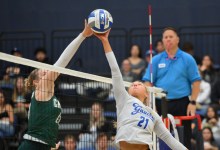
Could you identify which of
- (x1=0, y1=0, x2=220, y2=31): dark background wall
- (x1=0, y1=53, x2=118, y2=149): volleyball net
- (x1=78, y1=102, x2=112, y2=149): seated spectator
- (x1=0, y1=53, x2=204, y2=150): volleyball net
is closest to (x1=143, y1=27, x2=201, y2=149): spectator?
(x1=0, y1=53, x2=204, y2=150): volleyball net

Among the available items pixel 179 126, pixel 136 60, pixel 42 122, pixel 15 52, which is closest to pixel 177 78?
pixel 179 126

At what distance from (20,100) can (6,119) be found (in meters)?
0.78

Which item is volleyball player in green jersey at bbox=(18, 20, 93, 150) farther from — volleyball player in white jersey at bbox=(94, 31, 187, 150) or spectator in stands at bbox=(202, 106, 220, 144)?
spectator in stands at bbox=(202, 106, 220, 144)

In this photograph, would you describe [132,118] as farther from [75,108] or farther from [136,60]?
[136,60]

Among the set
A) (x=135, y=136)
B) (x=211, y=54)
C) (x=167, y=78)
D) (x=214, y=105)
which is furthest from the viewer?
(x=211, y=54)

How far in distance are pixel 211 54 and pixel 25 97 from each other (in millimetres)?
5559

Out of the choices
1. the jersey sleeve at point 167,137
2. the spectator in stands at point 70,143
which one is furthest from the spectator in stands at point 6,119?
the jersey sleeve at point 167,137

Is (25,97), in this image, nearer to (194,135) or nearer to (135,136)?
(194,135)

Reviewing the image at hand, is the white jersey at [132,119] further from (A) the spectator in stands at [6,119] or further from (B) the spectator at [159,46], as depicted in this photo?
(B) the spectator at [159,46]

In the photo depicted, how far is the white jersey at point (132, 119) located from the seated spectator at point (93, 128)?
3328 millimetres

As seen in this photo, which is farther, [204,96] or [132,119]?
[204,96]

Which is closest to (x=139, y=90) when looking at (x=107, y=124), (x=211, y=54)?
(x=107, y=124)

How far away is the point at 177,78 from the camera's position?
37.3 feet

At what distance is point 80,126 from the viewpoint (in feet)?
48.5
